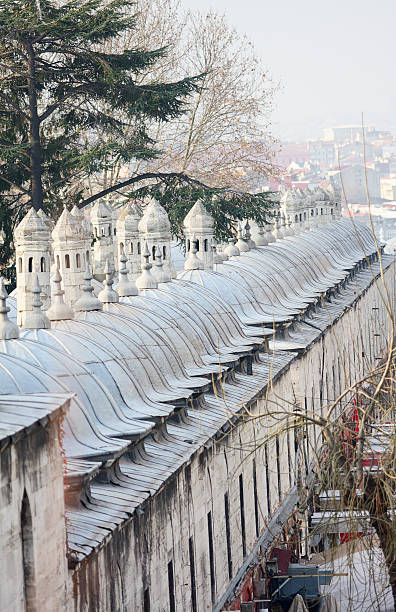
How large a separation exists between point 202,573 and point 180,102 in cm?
2347

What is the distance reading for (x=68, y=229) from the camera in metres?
31.6

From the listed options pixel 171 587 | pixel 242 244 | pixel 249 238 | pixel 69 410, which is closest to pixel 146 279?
pixel 171 587

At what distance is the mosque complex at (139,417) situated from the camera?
17281mm

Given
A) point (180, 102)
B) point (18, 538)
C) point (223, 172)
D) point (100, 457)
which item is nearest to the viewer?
point (18, 538)

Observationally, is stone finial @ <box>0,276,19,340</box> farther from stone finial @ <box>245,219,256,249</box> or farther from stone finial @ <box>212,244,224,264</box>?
stone finial @ <box>245,219,256,249</box>

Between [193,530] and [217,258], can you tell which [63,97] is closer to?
[217,258]

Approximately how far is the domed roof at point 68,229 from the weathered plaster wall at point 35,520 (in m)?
14.4

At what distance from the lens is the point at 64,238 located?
32.0m

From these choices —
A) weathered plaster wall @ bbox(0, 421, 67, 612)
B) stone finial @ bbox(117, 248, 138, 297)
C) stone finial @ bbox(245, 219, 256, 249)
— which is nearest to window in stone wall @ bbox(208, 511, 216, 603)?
stone finial @ bbox(117, 248, 138, 297)

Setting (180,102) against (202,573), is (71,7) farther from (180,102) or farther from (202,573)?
(202,573)

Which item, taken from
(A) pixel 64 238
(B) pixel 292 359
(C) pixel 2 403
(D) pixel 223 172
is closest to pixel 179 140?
(D) pixel 223 172

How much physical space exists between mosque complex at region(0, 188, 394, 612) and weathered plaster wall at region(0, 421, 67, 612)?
27 millimetres

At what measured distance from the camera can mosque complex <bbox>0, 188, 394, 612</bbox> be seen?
17281mm

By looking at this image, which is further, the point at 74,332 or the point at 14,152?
the point at 14,152
